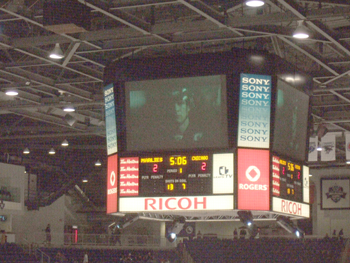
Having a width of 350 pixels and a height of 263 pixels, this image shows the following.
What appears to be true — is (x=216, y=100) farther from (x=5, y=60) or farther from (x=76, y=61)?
(x=5, y=60)

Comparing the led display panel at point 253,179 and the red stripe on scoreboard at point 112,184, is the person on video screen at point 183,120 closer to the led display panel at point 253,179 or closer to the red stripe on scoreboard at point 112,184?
the led display panel at point 253,179

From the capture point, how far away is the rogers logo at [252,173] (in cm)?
1471

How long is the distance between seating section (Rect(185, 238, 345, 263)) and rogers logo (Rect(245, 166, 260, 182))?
895cm

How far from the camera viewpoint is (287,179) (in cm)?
1560

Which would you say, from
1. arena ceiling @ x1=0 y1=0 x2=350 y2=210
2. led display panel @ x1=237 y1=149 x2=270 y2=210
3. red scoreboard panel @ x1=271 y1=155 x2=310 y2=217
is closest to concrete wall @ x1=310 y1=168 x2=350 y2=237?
arena ceiling @ x1=0 y1=0 x2=350 y2=210

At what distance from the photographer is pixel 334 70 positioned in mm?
17359

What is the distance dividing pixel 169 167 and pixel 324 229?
2684 cm

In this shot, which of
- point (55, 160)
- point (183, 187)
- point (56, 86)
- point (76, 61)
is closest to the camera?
point (183, 187)

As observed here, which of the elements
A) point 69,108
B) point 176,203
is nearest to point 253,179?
point 176,203

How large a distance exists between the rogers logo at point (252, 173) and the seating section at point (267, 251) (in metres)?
8.95

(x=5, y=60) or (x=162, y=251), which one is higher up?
(x=5, y=60)

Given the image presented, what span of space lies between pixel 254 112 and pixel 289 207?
8.46 ft

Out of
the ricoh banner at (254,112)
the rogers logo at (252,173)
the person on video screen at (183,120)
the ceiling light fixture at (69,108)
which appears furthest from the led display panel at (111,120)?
the ceiling light fixture at (69,108)

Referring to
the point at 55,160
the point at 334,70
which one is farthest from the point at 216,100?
the point at 55,160
